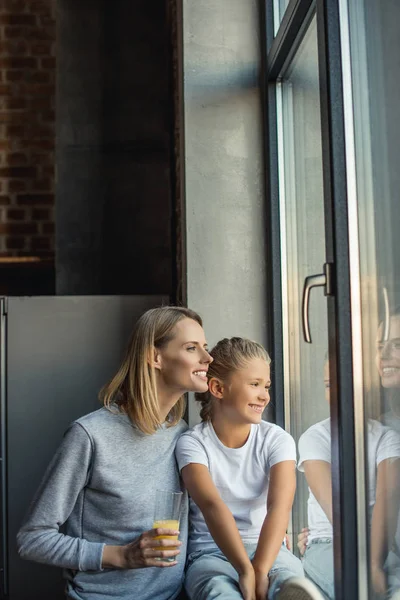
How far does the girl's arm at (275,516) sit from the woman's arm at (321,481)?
0.20 feet

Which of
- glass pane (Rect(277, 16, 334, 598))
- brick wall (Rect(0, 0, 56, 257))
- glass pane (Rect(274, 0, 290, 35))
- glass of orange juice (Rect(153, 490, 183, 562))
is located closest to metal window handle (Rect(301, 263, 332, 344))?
glass pane (Rect(277, 16, 334, 598))

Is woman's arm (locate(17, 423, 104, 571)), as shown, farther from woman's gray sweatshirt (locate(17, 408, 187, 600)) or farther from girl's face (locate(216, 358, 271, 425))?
girl's face (locate(216, 358, 271, 425))

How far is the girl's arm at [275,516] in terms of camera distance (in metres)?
1.97

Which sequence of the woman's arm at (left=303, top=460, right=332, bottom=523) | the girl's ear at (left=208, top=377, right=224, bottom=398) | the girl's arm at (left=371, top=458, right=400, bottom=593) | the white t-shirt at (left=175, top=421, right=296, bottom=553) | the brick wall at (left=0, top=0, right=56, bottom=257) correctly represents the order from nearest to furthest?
1. the girl's arm at (left=371, top=458, right=400, bottom=593)
2. the woman's arm at (left=303, top=460, right=332, bottom=523)
3. the white t-shirt at (left=175, top=421, right=296, bottom=553)
4. the girl's ear at (left=208, top=377, right=224, bottom=398)
5. the brick wall at (left=0, top=0, right=56, bottom=257)

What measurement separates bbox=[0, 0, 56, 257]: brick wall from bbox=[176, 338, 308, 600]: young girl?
109 inches

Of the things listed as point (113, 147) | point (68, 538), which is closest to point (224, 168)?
point (68, 538)

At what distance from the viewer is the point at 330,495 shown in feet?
6.65

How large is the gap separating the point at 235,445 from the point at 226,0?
1626 mm

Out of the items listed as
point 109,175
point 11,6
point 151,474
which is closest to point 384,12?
point 151,474

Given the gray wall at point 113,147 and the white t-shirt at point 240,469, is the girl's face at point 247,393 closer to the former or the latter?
the white t-shirt at point 240,469

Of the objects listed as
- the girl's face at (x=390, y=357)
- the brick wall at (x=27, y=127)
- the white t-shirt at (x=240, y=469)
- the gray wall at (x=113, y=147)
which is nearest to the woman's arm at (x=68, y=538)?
the white t-shirt at (x=240, y=469)

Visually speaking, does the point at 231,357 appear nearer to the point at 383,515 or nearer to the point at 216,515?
the point at 216,515

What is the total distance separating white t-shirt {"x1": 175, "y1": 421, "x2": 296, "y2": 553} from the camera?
2.19 m

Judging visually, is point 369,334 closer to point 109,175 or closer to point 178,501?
point 178,501
